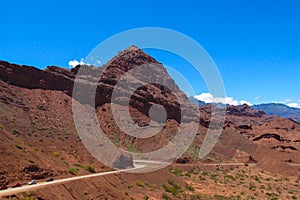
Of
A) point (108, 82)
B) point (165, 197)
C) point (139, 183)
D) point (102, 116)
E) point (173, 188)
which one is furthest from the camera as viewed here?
point (108, 82)

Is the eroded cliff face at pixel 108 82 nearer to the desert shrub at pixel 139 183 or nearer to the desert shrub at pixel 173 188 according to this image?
the desert shrub at pixel 173 188

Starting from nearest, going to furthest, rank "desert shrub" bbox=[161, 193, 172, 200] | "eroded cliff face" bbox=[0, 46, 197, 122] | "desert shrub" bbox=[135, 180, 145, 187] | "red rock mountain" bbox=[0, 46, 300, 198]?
"desert shrub" bbox=[161, 193, 172, 200]
"desert shrub" bbox=[135, 180, 145, 187]
"red rock mountain" bbox=[0, 46, 300, 198]
"eroded cliff face" bbox=[0, 46, 197, 122]

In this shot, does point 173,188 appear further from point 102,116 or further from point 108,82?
point 108,82

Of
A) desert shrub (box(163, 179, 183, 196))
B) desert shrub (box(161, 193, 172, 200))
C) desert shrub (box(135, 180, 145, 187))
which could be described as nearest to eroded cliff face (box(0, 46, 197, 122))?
desert shrub (box(163, 179, 183, 196))

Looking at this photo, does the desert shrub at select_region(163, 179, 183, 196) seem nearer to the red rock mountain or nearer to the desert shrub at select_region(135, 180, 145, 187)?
the red rock mountain

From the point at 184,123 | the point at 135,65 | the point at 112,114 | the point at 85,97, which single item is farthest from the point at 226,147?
the point at 135,65

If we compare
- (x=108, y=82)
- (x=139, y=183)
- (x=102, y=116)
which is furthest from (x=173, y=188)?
(x=108, y=82)

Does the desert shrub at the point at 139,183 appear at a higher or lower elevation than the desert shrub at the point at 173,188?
higher

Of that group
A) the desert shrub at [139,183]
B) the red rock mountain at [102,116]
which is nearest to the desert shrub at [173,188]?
the red rock mountain at [102,116]

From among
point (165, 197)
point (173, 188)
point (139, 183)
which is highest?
point (139, 183)

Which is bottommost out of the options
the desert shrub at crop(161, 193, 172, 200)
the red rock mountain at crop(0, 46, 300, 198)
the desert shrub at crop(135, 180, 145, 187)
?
the desert shrub at crop(161, 193, 172, 200)

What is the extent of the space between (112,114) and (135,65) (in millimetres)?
43860

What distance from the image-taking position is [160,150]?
227 feet

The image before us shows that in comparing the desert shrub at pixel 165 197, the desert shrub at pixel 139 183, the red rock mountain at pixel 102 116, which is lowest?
the desert shrub at pixel 165 197
